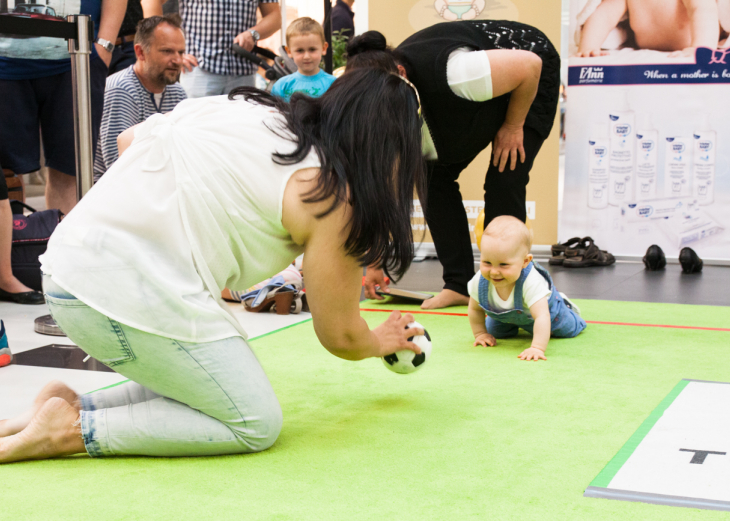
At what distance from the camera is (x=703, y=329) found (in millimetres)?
2771

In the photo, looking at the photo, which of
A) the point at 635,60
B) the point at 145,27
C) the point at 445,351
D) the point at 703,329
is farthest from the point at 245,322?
the point at 635,60

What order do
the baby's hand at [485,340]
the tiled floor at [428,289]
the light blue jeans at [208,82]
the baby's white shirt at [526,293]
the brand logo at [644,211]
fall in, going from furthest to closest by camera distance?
the brand logo at [644,211]
the light blue jeans at [208,82]
the baby's hand at [485,340]
the baby's white shirt at [526,293]
the tiled floor at [428,289]

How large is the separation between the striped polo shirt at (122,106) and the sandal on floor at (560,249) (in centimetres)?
229

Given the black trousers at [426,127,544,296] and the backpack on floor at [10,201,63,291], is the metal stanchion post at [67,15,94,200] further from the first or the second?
the black trousers at [426,127,544,296]

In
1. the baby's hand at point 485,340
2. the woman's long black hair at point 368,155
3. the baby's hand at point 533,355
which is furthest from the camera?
the baby's hand at point 485,340

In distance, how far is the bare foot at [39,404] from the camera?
158 centimetres

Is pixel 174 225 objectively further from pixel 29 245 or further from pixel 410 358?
pixel 29 245

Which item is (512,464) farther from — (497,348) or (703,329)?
(703,329)

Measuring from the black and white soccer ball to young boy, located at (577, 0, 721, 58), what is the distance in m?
3.34

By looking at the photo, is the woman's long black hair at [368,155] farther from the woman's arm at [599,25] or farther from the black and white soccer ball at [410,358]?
the woman's arm at [599,25]

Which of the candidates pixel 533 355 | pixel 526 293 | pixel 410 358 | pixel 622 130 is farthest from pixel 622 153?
pixel 410 358

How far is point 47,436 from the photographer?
150cm

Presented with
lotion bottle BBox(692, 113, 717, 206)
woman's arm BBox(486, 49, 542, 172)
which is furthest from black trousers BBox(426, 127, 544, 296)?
lotion bottle BBox(692, 113, 717, 206)

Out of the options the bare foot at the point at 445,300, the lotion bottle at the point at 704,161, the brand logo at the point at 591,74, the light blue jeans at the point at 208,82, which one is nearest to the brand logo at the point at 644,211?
the lotion bottle at the point at 704,161
